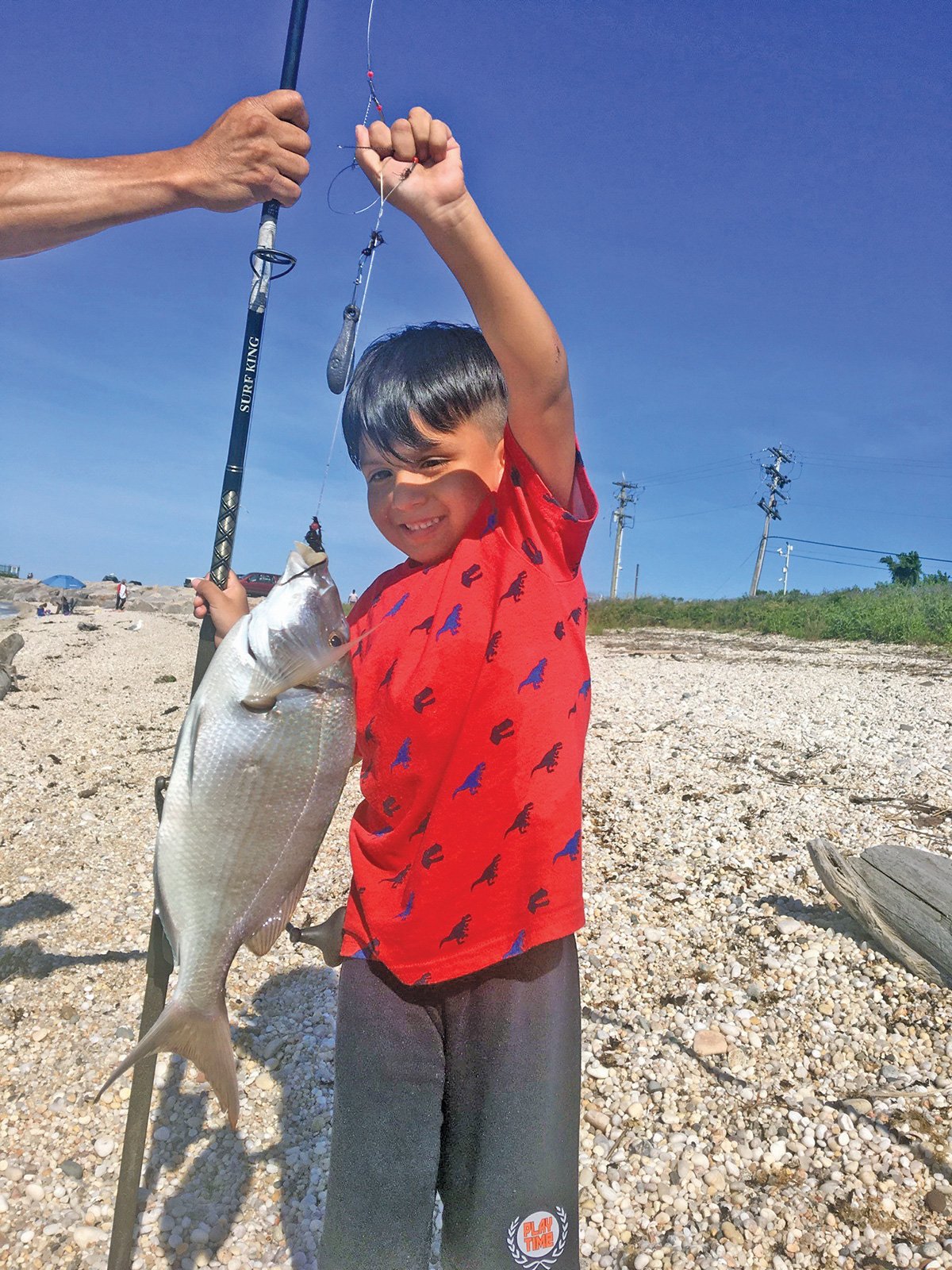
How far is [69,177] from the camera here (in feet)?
6.71

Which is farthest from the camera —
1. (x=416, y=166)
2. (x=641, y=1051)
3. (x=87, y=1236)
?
(x=641, y=1051)

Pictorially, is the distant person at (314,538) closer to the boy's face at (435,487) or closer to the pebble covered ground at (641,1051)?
the boy's face at (435,487)

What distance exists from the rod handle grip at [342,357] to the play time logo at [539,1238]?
198 centimetres

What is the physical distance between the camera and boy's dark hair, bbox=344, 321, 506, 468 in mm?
2105

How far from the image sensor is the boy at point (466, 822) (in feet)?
5.98

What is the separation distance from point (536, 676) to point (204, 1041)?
3.64 ft

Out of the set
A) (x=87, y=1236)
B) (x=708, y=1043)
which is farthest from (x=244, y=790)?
(x=708, y=1043)

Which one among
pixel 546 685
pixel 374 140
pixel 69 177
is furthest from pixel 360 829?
pixel 69 177

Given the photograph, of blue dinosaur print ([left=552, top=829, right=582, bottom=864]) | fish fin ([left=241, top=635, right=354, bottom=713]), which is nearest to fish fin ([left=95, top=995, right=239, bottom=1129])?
fish fin ([left=241, top=635, right=354, bottom=713])

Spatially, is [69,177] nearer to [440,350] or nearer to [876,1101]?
[440,350]

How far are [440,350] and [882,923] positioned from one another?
3.98 meters

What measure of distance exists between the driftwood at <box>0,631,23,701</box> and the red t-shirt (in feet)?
40.7

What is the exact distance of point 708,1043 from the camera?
3834 millimetres

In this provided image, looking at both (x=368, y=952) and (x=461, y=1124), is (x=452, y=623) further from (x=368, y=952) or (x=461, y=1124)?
(x=461, y=1124)
